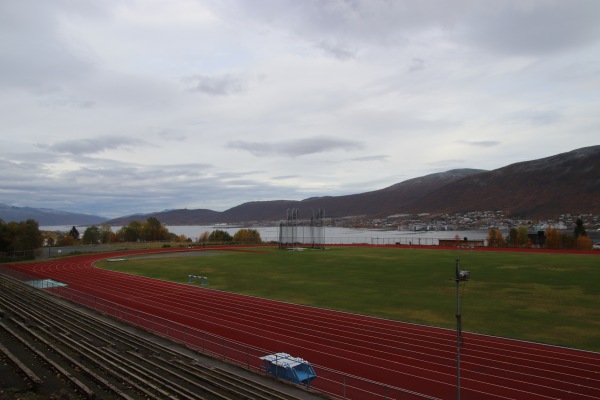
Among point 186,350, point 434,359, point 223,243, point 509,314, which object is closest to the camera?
point 434,359

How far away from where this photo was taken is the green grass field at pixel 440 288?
23.3 meters

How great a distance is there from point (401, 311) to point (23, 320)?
21.0 metres

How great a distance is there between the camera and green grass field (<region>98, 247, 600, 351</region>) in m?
23.3

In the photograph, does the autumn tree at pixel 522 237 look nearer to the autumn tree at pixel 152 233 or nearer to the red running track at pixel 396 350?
the red running track at pixel 396 350

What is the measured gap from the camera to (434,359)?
18188 millimetres

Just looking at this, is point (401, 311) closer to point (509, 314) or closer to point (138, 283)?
point (509, 314)

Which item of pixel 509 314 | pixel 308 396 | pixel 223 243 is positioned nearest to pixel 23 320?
pixel 308 396

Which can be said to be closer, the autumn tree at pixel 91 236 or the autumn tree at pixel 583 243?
the autumn tree at pixel 583 243

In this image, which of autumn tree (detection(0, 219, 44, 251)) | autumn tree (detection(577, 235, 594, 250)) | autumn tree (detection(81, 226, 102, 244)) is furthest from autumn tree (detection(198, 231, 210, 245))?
autumn tree (detection(577, 235, 594, 250))

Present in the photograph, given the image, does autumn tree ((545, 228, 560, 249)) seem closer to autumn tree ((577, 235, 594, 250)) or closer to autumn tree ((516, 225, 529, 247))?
autumn tree ((577, 235, 594, 250))

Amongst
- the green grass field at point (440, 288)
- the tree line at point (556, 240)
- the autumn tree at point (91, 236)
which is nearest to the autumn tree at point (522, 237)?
the tree line at point (556, 240)

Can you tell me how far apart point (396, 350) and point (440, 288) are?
15.9 meters

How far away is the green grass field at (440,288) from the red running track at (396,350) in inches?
78.7

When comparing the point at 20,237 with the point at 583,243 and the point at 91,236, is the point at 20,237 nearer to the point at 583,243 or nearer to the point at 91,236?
the point at 91,236
